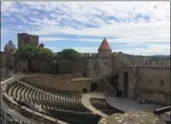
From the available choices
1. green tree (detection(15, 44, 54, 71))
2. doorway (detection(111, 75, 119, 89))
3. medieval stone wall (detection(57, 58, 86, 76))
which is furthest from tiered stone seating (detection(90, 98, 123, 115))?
green tree (detection(15, 44, 54, 71))

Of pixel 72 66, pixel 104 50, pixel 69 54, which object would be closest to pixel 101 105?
pixel 72 66

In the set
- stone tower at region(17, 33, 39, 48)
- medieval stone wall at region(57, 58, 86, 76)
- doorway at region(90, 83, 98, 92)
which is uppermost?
stone tower at region(17, 33, 39, 48)

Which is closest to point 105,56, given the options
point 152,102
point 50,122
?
point 152,102

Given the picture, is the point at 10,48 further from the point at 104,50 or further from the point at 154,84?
the point at 154,84

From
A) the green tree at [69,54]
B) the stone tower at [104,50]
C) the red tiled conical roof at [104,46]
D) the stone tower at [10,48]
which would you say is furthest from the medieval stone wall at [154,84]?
the stone tower at [10,48]

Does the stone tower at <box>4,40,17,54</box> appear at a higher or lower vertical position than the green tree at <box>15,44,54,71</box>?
higher

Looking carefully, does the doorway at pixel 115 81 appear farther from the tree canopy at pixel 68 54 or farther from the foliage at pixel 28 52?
the foliage at pixel 28 52

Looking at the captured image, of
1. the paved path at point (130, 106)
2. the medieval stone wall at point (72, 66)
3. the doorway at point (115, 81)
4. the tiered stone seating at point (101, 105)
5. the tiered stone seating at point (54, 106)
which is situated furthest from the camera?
the medieval stone wall at point (72, 66)

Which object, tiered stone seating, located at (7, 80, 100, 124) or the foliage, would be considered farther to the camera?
the foliage

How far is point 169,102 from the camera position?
2345 cm

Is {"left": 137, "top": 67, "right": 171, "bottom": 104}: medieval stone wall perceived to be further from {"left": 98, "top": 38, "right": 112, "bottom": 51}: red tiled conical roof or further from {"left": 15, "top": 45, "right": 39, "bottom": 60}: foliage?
{"left": 15, "top": 45, "right": 39, "bottom": 60}: foliage

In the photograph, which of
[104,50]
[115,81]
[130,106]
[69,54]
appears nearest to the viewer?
[130,106]

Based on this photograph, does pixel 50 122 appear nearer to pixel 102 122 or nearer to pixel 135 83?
pixel 102 122

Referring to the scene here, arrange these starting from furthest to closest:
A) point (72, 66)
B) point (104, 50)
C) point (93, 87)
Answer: point (104, 50) < point (72, 66) < point (93, 87)
